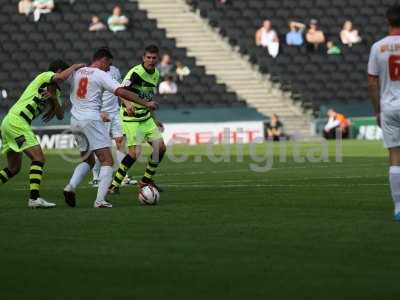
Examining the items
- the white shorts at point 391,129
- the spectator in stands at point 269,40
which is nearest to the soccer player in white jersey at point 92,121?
Result: the white shorts at point 391,129

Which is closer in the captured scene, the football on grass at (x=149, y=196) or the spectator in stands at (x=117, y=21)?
the football on grass at (x=149, y=196)

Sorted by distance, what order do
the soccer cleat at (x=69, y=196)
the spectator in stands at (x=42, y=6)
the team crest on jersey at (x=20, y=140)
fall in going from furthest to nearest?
1. the spectator in stands at (x=42, y=6)
2. the team crest on jersey at (x=20, y=140)
3. the soccer cleat at (x=69, y=196)

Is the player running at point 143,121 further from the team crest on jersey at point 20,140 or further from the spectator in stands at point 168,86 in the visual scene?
the spectator in stands at point 168,86

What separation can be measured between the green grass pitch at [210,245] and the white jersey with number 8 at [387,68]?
1.26m

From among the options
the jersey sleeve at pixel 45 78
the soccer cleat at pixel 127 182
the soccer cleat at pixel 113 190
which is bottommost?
the soccer cleat at pixel 127 182

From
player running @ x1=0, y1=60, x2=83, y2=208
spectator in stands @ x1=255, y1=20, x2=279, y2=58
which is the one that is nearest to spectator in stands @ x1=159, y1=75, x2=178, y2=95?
spectator in stands @ x1=255, y1=20, x2=279, y2=58

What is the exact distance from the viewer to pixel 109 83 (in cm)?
1489

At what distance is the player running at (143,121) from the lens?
17.6 m

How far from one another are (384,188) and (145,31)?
24.1 metres

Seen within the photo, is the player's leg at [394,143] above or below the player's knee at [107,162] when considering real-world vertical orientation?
above

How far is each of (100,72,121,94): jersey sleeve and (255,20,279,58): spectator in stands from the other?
2721 cm

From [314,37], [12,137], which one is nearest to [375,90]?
[12,137]

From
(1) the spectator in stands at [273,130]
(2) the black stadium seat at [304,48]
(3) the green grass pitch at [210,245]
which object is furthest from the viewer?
(2) the black stadium seat at [304,48]

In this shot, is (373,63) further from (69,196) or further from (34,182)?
(34,182)
